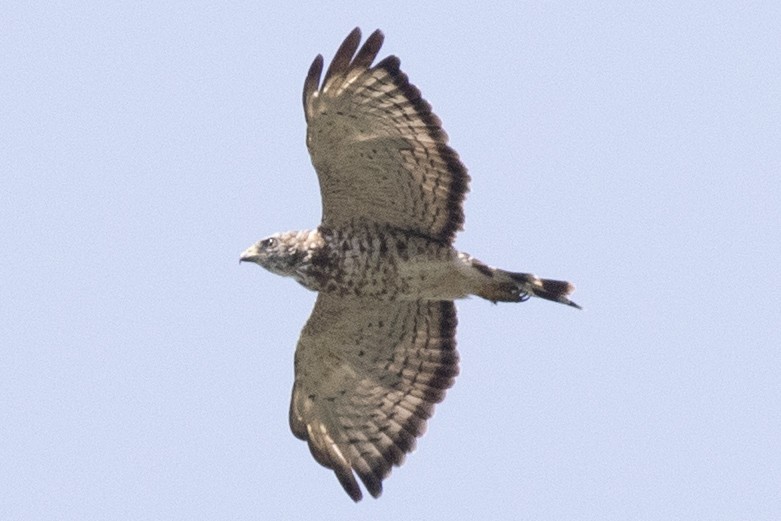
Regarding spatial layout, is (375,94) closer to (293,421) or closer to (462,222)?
(462,222)

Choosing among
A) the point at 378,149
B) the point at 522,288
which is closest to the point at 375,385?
the point at 522,288

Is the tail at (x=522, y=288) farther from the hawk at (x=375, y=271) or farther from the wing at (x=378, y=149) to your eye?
the wing at (x=378, y=149)

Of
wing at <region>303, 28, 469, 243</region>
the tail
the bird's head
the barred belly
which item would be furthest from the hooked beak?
the tail

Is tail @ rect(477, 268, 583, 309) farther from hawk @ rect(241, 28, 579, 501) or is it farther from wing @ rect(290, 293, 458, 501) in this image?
wing @ rect(290, 293, 458, 501)

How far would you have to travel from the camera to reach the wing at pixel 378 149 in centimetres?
1284

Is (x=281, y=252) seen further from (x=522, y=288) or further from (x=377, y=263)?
(x=522, y=288)

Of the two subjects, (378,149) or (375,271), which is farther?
(375,271)

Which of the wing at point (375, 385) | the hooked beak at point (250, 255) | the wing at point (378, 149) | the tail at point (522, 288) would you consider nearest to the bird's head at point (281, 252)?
the hooked beak at point (250, 255)

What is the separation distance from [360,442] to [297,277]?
1611mm

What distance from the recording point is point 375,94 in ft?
42.5

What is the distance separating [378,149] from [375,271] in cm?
98

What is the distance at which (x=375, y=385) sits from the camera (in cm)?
1430

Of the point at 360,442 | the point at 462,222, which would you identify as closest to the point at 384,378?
the point at 360,442

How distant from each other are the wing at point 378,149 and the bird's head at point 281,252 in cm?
30
